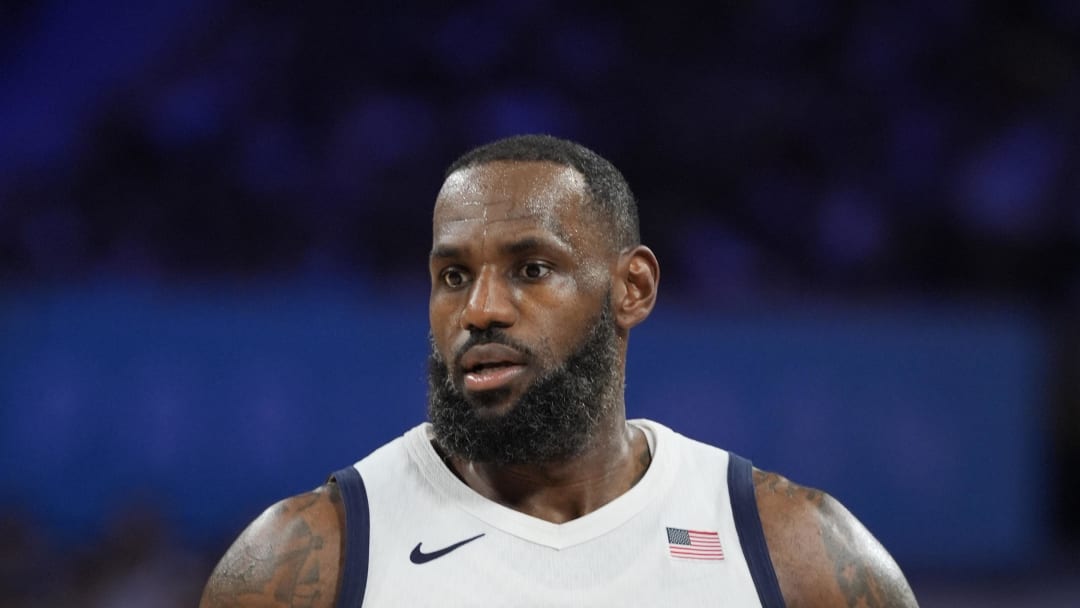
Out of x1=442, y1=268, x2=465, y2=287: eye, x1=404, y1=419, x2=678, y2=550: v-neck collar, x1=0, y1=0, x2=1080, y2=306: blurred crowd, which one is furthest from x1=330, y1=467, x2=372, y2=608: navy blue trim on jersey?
x1=0, y1=0, x2=1080, y2=306: blurred crowd

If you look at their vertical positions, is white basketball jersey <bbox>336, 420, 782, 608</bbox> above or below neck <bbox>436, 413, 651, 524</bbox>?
below

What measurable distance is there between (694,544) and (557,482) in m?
0.27

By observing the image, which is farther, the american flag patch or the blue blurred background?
the blue blurred background

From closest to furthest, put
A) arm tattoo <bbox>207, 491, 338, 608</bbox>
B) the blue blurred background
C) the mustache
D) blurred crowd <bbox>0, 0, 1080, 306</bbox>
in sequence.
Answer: arm tattoo <bbox>207, 491, 338, 608</bbox> → the mustache → the blue blurred background → blurred crowd <bbox>0, 0, 1080, 306</bbox>

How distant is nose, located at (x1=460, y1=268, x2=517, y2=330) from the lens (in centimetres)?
195

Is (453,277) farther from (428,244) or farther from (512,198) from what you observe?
(428,244)

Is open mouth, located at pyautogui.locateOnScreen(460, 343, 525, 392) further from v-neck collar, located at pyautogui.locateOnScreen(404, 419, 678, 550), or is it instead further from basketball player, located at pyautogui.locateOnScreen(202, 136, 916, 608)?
v-neck collar, located at pyautogui.locateOnScreen(404, 419, 678, 550)

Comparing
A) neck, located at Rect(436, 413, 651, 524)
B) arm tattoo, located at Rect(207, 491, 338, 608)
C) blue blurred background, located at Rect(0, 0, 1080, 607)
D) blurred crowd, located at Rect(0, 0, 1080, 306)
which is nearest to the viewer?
arm tattoo, located at Rect(207, 491, 338, 608)

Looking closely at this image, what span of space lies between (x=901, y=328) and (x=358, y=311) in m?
2.10

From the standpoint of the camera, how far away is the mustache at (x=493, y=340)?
196cm

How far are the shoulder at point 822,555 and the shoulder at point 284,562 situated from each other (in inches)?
29.3

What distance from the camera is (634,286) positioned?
2189 millimetres

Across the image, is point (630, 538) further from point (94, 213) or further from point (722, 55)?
point (722, 55)

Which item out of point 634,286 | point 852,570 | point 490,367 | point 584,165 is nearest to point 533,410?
point 490,367
